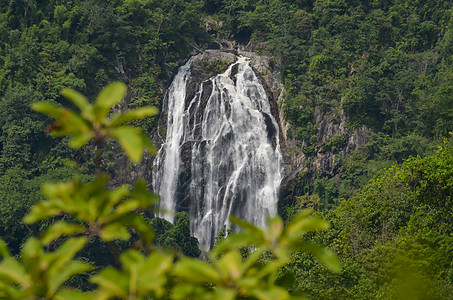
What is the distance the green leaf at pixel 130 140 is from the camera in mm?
1698

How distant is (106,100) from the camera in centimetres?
182

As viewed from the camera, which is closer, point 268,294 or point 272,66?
point 268,294

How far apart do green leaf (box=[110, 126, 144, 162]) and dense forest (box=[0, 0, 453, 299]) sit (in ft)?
65.1

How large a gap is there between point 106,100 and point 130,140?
0.59ft

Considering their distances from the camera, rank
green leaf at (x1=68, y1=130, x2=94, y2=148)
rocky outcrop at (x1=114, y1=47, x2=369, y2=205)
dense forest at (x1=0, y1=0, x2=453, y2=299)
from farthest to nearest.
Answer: rocky outcrop at (x1=114, y1=47, x2=369, y2=205), dense forest at (x1=0, y1=0, x2=453, y2=299), green leaf at (x1=68, y1=130, x2=94, y2=148)

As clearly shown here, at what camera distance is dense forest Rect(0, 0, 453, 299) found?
970 inches

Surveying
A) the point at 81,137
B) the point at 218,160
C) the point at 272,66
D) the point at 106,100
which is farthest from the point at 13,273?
the point at 272,66

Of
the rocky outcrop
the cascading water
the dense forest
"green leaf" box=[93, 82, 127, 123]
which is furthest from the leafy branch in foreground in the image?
the rocky outcrop

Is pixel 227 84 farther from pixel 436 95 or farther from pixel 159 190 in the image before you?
pixel 436 95

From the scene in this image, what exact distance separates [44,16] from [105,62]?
381 cm

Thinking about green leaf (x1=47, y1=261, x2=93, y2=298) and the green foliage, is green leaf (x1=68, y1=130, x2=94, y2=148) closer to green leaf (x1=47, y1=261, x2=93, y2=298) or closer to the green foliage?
the green foliage

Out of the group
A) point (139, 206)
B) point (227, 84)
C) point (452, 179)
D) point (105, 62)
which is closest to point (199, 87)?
point (227, 84)

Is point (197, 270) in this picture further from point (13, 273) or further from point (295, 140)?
point (295, 140)

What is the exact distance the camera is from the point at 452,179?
41.7ft
